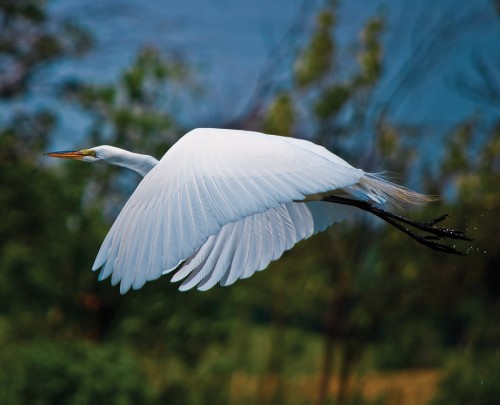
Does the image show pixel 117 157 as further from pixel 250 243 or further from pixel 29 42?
pixel 29 42

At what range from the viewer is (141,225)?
3.34 metres

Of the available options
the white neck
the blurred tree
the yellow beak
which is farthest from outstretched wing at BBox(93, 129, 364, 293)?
the blurred tree

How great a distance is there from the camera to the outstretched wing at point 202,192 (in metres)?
3.18

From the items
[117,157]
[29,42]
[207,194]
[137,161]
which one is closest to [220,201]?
[207,194]

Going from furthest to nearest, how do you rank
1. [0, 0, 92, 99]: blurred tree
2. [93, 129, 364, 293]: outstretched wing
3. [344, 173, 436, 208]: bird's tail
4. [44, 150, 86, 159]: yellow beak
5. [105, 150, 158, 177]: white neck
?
[0, 0, 92, 99]: blurred tree
[44, 150, 86, 159]: yellow beak
[105, 150, 158, 177]: white neck
[344, 173, 436, 208]: bird's tail
[93, 129, 364, 293]: outstretched wing

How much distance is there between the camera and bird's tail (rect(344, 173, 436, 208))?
4125 mm

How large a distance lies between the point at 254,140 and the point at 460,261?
20.8ft

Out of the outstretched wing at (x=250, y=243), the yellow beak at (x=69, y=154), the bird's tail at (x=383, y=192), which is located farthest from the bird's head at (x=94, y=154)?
the bird's tail at (x=383, y=192)

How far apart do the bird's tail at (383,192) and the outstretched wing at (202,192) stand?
31cm

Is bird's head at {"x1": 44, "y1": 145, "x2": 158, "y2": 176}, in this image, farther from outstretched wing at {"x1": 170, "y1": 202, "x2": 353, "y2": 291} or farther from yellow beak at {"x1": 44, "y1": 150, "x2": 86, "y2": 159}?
outstretched wing at {"x1": 170, "y1": 202, "x2": 353, "y2": 291}

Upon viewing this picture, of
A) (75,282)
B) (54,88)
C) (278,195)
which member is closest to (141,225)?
(278,195)

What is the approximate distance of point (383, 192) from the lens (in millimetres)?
4184

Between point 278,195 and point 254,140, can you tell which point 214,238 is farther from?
point 278,195

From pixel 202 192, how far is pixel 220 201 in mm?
111
